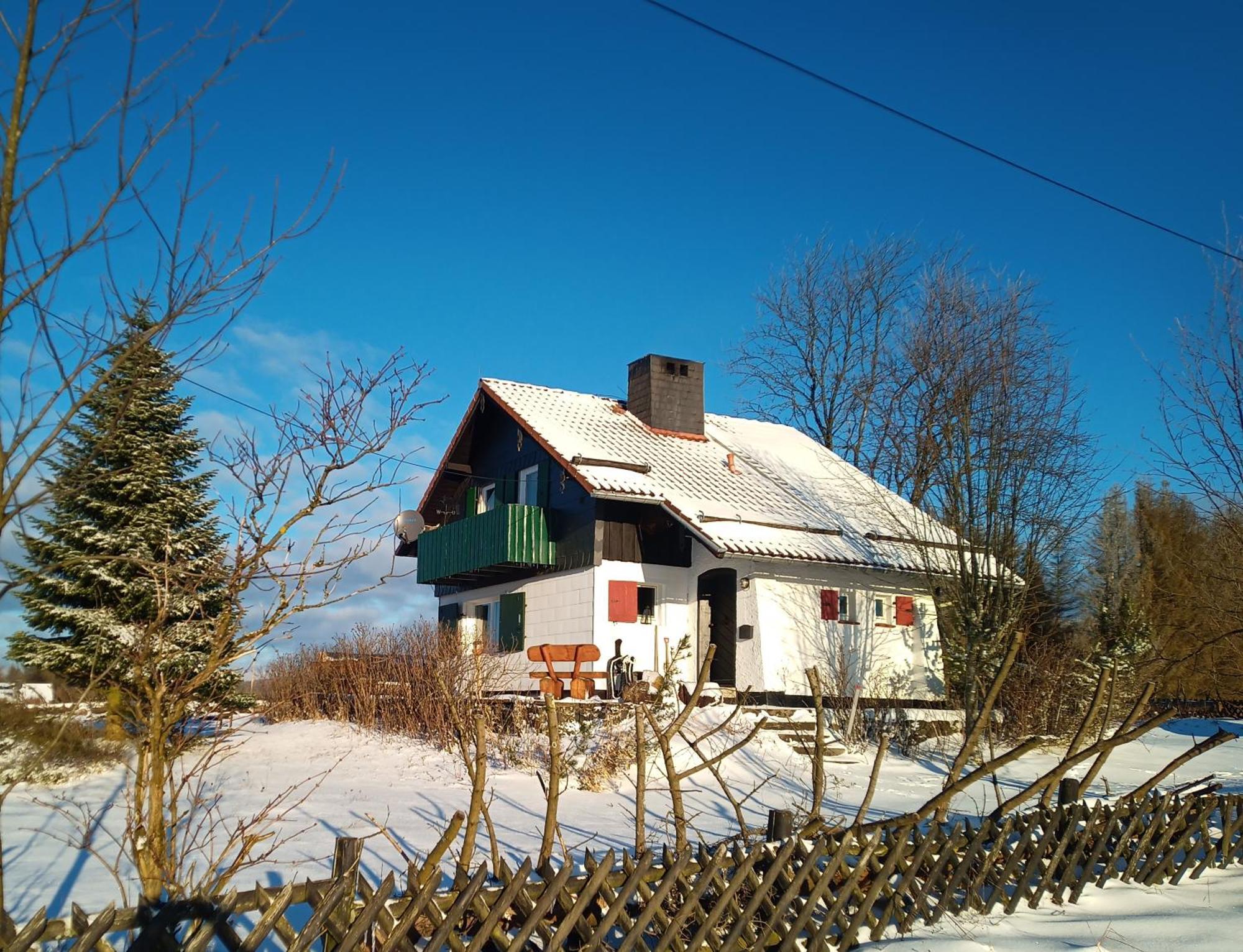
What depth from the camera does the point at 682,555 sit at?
21094 millimetres

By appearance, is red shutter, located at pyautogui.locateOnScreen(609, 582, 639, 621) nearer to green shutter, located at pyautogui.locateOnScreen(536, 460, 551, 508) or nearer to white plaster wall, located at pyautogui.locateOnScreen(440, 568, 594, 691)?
white plaster wall, located at pyautogui.locateOnScreen(440, 568, 594, 691)

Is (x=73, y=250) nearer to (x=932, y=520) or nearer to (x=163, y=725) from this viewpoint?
(x=163, y=725)

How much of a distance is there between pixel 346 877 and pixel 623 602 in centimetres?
1630

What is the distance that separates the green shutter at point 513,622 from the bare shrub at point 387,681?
301cm

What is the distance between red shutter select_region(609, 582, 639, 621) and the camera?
20.2m

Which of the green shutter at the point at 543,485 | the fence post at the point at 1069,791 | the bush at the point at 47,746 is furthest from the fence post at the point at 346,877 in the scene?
the green shutter at the point at 543,485

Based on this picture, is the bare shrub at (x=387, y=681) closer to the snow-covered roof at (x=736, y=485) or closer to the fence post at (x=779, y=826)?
the snow-covered roof at (x=736, y=485)

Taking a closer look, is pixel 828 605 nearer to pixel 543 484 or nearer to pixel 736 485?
pixel 736 485

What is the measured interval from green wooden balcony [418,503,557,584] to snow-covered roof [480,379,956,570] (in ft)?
6.33

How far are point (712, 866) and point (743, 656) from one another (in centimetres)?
1477

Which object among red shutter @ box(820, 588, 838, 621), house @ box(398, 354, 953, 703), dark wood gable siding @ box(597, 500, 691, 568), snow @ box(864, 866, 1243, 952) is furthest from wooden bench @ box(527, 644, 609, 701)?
snow @ box(864, 866, 1243, 952)

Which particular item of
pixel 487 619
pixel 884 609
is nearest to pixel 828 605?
pixel 884 609

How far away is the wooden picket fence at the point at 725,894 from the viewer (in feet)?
12.9

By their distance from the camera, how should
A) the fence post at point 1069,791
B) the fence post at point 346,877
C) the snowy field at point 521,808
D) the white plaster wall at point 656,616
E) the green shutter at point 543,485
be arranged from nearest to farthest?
the fence post at point 346,877
the snowy field at point 521,808
the fence post at point 1069,791
the white plaster wall at point 656,616
the green shutter at point 543,485
